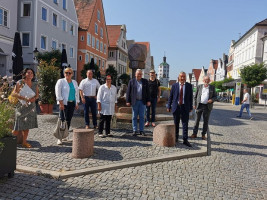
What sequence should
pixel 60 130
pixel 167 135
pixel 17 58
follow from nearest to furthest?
1. pixel 60 130
2. pixel 167 135
3. pixel 17 58

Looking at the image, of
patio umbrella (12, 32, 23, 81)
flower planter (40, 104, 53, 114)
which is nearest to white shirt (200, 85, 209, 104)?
flower planter (40, 104, 53, 114)

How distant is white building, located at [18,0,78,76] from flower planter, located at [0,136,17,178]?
21.0 metres

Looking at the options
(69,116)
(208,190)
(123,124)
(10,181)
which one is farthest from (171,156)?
(123,124)

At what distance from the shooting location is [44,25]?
86.8ft

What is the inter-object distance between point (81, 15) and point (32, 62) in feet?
52.9

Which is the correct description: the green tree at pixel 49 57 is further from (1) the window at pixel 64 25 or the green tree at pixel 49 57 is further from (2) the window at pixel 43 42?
(1) the window at pixel 64 25

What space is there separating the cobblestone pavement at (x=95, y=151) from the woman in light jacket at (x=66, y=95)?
1.95ft

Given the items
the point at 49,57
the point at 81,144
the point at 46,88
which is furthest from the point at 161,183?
the point at 49,57

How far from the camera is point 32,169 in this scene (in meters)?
4.51

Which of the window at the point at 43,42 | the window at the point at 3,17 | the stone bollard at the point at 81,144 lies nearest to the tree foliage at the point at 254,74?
the window at the point at 43,42

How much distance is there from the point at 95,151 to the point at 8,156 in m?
2.06

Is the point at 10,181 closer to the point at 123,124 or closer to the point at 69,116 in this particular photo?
the point at 69,116

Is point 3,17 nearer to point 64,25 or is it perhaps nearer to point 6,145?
point 64,25

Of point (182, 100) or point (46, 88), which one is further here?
point (46, 88)
